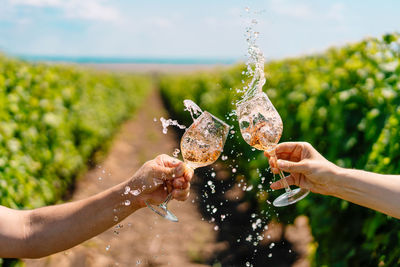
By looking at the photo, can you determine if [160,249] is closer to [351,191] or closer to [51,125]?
[51,125]

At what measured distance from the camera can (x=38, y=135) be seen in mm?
5512

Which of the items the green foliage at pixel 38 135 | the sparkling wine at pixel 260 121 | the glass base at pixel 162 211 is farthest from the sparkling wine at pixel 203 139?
the green foliage at pixel 38 135

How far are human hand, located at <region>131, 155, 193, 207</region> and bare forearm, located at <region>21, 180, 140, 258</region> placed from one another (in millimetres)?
56

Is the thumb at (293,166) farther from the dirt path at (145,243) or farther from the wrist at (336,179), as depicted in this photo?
the dirt path at (145,243)

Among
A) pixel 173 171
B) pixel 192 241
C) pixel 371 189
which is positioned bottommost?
pixel 192 241

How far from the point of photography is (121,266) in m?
4.43

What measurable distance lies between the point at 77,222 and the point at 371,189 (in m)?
1.36

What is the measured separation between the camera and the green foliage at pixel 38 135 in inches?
170

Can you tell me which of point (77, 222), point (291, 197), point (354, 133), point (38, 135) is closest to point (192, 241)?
point (38, 135)

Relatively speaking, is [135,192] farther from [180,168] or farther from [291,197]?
[291,197]

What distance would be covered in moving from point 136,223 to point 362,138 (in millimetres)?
3304

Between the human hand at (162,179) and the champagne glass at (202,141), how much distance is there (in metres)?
0.10

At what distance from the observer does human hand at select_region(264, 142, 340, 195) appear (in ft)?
6.42

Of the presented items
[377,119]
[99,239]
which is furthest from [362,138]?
[99,239]
